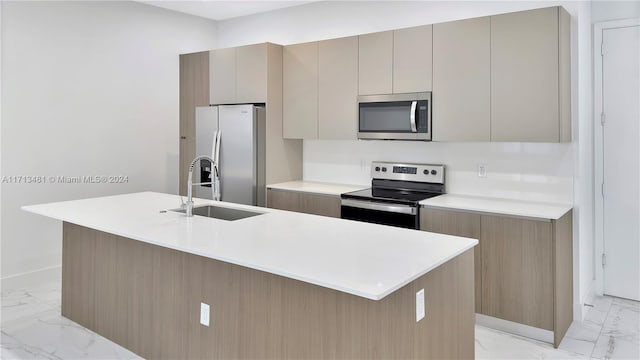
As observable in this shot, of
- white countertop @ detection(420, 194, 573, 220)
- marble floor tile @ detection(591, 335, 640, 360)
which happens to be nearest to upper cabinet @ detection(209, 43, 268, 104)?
white countertop @ detection(420, 194, 573, 220)

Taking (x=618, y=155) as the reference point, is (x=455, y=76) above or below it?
above

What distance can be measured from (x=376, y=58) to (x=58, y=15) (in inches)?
113

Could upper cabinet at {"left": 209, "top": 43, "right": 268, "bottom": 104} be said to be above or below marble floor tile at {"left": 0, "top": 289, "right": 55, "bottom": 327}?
above

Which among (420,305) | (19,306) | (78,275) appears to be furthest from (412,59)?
(19,306)

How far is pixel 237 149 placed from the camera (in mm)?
4484

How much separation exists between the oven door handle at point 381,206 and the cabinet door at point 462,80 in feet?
1.98

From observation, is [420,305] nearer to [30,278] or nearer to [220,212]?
[220,212]

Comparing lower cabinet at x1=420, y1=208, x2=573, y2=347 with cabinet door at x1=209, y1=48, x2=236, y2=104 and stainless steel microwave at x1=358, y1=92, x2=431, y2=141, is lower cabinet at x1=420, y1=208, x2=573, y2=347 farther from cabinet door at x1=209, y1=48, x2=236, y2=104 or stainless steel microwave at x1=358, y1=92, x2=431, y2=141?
cabinet door at x1=209, y1=48, x2=236, y2=104

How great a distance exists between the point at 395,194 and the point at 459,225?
0.70m

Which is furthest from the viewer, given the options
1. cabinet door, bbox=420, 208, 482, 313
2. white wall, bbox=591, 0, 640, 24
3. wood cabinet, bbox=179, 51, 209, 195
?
wood cabinet, bbox=179, 51, 209, 195

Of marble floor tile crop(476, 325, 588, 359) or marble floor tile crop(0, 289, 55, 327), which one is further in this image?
marble floor tile crop(0, 289, 55, 327)

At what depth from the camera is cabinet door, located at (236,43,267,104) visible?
4438 millimetres

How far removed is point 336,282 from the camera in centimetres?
164

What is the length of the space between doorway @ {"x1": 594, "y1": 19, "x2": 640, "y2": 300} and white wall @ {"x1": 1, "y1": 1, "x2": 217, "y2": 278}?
4.12 metres
